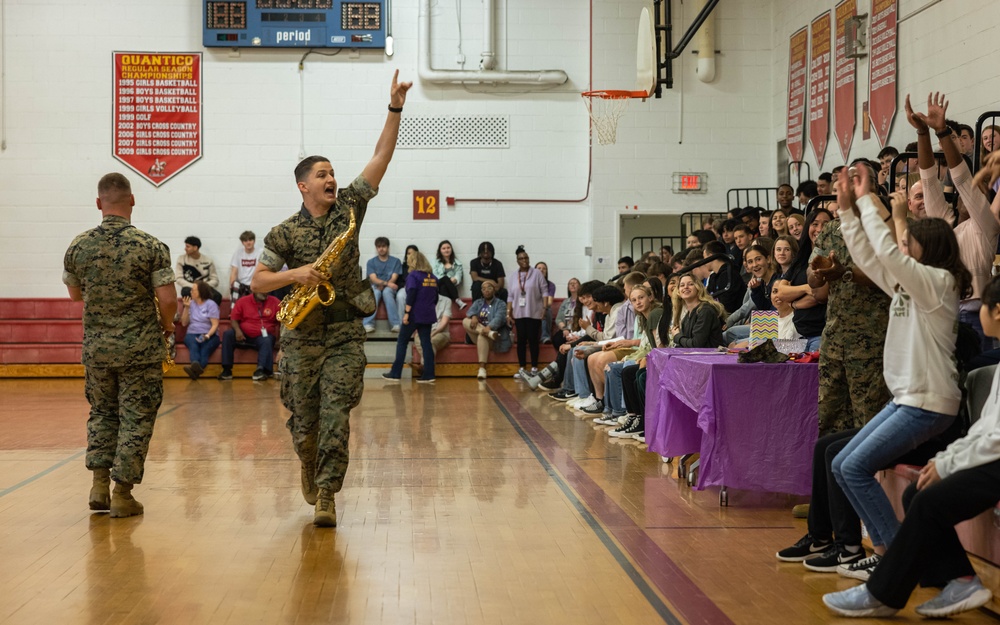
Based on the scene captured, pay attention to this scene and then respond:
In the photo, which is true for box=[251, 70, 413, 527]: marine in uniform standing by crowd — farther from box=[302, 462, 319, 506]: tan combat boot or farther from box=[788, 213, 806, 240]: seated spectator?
box=[788, 213, 806, 240]: seated spectator

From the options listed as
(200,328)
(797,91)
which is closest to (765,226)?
(797,91)

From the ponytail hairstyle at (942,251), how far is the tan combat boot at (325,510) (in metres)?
2.90

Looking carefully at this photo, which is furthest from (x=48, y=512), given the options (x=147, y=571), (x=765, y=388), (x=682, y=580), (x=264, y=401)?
(x=264, y=401)

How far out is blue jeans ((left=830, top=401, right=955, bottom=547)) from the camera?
3834 mm

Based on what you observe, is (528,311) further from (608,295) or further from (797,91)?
(797,91)

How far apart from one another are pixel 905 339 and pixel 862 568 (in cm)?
96

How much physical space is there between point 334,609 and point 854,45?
34.5ft

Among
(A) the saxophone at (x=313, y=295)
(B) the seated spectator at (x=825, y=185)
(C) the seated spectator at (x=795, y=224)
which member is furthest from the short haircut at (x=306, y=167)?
(B) the seated spectator at (x=825, y=185)

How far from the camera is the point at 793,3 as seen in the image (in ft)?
48.6

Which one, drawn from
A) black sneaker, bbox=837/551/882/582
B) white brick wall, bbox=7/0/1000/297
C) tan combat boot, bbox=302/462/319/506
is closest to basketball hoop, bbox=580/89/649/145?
white brick wall, bbox=7/0/1000/297

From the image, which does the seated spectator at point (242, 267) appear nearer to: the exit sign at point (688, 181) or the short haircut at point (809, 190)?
the exit sign at point (688, 181)

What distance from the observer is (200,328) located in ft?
48.0

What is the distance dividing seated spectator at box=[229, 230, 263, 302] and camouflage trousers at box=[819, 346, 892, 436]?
1170cm

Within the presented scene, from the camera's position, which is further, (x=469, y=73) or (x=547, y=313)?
(x=469, y=73)
